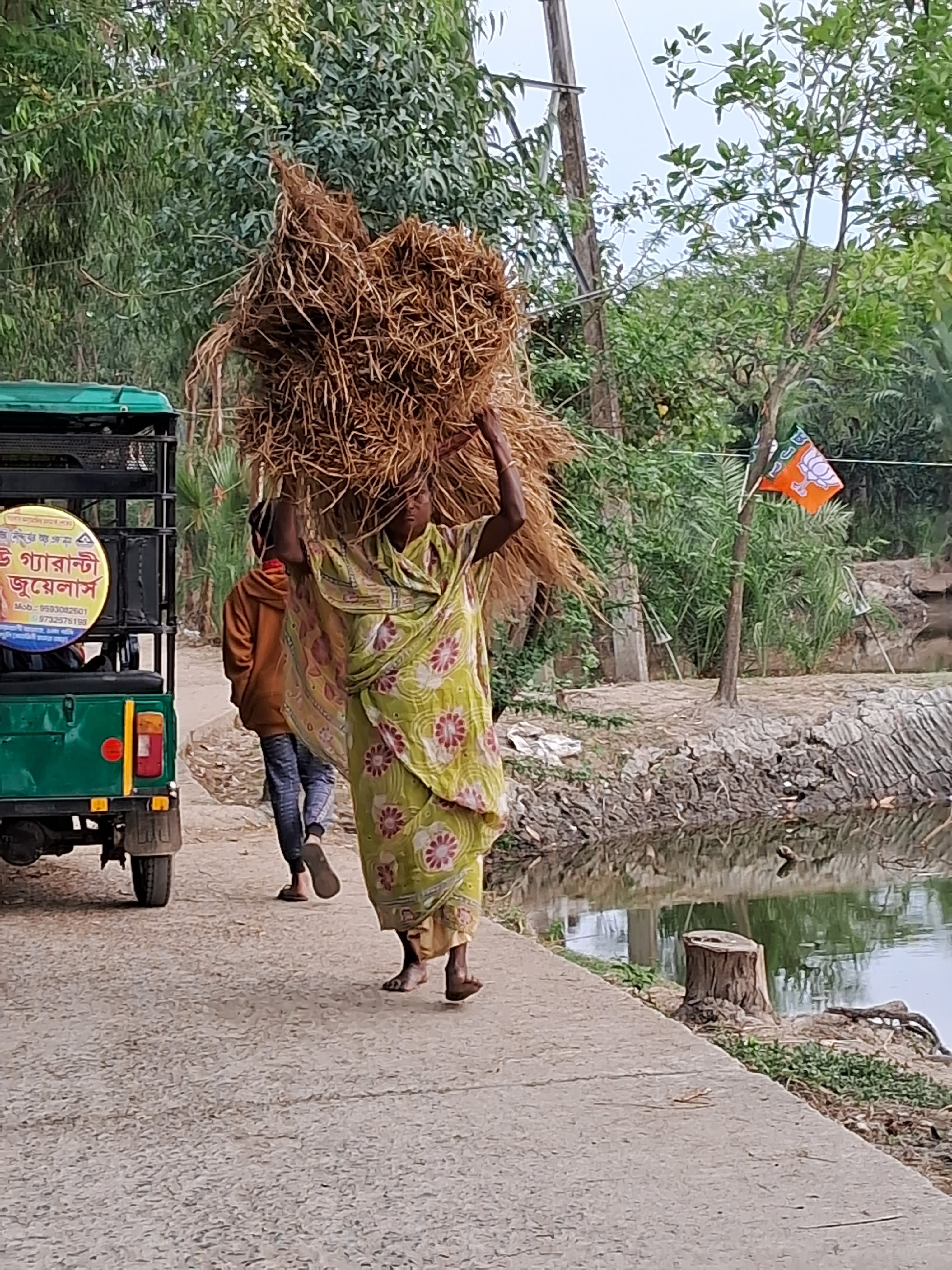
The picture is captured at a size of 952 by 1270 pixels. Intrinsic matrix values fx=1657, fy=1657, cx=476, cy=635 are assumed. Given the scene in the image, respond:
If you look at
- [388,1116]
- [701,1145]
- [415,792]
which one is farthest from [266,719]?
[701,1145]

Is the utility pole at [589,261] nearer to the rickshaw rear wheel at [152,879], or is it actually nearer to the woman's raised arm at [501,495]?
the rickshaw rear wheel at [152,879]

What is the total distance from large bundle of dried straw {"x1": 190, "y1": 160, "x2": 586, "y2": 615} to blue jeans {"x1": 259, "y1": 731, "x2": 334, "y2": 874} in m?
1.96

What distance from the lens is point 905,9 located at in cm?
1198

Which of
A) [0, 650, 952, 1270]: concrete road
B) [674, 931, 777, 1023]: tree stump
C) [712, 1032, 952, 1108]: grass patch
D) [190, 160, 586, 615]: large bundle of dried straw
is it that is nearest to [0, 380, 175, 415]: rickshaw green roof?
[190, 160, 586, 615]: large bundle of dried straw

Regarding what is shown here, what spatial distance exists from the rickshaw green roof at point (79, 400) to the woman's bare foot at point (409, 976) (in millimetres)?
2461

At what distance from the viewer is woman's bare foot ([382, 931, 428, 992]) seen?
5.37 meters

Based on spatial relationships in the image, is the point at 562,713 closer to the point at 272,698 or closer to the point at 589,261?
the point at 589,261

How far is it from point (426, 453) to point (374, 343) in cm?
40

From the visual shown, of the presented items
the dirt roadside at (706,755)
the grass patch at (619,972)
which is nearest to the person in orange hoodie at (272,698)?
the grass patch at (619,972)

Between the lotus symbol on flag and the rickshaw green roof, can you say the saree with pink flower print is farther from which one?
the lotus symbol on flag

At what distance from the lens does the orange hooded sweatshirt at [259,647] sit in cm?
688

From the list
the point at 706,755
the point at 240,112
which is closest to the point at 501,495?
the point at 240,112

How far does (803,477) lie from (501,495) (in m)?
11.2

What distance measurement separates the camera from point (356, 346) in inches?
194
